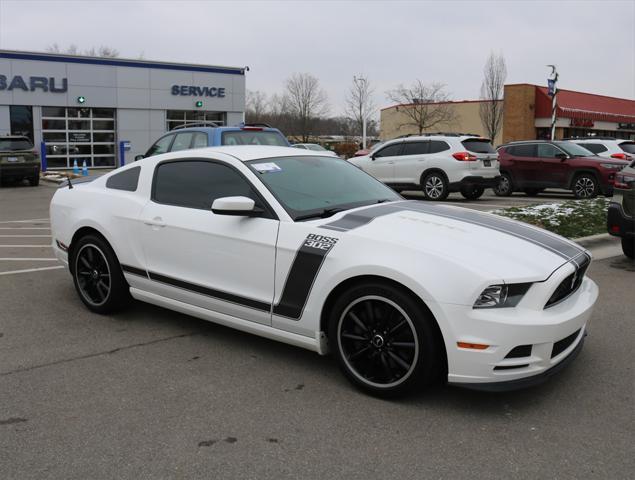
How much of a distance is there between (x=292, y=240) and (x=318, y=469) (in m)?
1.59

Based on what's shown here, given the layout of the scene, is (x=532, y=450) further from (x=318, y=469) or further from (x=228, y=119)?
(x=228, y=119)

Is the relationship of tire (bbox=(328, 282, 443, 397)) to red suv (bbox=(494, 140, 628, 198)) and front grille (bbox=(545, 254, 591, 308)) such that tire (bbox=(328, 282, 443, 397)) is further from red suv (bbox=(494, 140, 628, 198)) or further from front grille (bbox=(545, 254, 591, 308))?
red suv (bbox=(494, 140, 628, 198))

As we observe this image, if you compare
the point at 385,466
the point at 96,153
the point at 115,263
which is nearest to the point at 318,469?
the point at 385,466

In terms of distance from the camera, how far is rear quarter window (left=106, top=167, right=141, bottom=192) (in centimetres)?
546

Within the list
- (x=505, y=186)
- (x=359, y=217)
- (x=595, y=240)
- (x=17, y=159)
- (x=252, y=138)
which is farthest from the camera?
(x=17, y=159)

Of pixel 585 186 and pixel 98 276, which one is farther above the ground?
pixel 585 186

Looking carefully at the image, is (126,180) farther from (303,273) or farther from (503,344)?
(503,344)

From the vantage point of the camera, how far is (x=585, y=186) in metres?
16.1

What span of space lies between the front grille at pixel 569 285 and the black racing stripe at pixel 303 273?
1.37 m

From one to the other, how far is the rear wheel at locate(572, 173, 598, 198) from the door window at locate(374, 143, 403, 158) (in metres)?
4.69

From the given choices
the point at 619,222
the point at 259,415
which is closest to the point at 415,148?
the point at 619,222

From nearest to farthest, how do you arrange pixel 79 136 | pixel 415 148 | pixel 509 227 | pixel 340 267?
pixel 340 267 < pixel 509 227 < pixel 415 148 < pixel 79 136

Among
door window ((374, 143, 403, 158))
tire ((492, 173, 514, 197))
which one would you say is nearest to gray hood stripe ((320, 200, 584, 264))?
door window ((374, 143, 403, 158))

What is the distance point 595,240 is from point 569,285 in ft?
18.9
